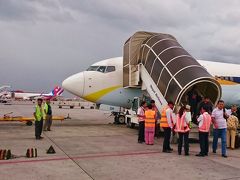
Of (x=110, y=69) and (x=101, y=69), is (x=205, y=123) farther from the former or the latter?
(x=101, y=69)

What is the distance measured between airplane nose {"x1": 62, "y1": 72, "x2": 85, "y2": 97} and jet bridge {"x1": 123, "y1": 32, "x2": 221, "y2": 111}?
299 centimetres

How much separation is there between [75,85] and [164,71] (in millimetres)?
6679

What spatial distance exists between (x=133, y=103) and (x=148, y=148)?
21.2 feet

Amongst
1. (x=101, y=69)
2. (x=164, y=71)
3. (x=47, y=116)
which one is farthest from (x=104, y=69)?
(x=164, y=71)

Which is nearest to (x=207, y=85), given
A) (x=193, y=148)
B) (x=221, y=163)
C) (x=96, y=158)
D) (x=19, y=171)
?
(x=193, y=148)

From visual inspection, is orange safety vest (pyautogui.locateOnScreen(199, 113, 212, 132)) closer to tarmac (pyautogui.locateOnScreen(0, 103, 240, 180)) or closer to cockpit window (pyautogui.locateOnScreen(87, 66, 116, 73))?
tarmac (pyautogui.locateOnScreen(0, 103, 240, 180))

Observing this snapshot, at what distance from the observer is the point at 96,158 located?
27.6ft

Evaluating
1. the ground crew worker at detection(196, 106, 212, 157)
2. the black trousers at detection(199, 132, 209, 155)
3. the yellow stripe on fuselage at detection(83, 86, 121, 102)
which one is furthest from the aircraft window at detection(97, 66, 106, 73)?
the black trousers at detection(199, 132, 209, 155)

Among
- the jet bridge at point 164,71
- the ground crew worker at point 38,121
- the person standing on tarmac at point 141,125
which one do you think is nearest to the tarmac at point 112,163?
the person standing on tarmac at point 141,125

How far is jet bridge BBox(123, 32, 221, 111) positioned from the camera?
11508 mm

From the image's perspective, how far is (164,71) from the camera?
12555 millimetres

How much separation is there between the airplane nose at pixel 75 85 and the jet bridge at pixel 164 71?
9.81ft

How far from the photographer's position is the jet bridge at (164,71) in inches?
453

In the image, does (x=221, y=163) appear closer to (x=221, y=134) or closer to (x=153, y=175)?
(x=221, y=134)
